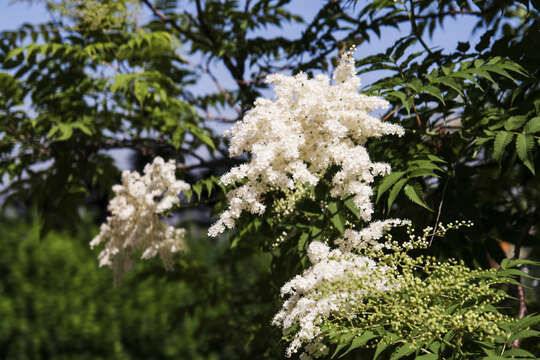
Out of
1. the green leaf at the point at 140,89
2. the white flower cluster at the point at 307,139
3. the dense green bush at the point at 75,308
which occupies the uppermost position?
the green leaf at the point at 140,89

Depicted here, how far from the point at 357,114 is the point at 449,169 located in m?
0.81

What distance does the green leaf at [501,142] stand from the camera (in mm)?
2209

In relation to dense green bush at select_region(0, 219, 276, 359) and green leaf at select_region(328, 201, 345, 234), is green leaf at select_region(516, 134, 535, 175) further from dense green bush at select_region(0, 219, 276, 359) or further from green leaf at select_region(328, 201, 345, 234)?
dense green bush at select_region(0, 219, 276, 359)

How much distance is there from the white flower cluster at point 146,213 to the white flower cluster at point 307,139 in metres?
1.00

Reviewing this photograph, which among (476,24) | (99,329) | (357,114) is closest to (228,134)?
(357,114)

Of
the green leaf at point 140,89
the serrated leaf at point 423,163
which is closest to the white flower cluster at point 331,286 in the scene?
the serrated leaf at point 423,163

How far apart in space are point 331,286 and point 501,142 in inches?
41.1

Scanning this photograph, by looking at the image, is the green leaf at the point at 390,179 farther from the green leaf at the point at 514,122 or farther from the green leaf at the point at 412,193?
the green leaf at the point at 514,122

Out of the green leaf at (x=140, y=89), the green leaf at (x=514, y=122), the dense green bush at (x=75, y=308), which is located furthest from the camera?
the dense green bush at (x=75, y=308)

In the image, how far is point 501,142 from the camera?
2.24 metres

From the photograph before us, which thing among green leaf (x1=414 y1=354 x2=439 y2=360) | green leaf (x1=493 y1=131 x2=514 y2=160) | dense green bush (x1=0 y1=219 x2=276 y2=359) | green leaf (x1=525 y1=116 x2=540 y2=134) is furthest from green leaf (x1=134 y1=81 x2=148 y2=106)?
dense green bush (x1=0 y1=219 x2=276 y2=359)

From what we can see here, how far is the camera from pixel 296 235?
2.70m

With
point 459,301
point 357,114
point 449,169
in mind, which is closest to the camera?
point 459,301

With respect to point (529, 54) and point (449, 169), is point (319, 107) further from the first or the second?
point (529, 54)
